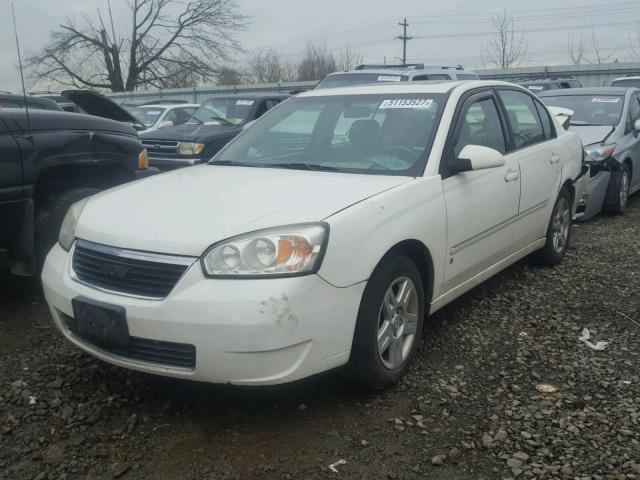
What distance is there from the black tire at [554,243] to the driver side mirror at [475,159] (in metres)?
1.79

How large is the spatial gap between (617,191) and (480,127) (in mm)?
4309

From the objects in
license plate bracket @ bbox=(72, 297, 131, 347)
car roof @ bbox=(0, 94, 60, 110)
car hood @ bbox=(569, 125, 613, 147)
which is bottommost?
license plate bracket @ bbox=(72, 297, 131, 347)

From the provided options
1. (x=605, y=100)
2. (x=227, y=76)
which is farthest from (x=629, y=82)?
(x=227, y=76)

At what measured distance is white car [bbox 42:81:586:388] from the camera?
2756mm

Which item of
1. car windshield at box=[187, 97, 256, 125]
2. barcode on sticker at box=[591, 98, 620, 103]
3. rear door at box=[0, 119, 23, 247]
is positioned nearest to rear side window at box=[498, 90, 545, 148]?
rear door at box=[0, 119, 23, 247]

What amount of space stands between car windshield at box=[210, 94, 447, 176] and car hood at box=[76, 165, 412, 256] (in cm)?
21

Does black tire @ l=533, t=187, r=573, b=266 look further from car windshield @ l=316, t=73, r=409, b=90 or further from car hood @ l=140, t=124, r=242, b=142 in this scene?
car hood @ l=140, t=124, r=242, b=142

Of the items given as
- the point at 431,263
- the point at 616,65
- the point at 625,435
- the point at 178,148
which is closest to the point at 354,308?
the point at 431,263

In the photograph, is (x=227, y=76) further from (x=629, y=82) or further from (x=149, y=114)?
(x=629, y=82)

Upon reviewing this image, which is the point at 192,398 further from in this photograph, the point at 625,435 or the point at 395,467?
the point at 625,435

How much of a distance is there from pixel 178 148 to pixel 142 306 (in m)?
7.94

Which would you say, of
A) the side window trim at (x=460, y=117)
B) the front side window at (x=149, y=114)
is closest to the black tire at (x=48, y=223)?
the side window trim at (x=460, y=117)

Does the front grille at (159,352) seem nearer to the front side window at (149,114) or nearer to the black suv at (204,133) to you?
the black suv at (204,133)

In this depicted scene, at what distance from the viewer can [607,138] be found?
8.07 metres
